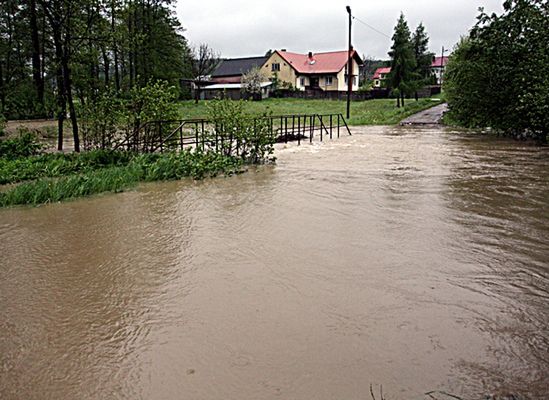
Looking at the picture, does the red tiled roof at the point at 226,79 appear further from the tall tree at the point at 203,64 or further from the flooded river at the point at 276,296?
the flooded river at the point at 276,296

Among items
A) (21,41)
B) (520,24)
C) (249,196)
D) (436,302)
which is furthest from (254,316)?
(21,41)

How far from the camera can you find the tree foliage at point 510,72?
18969 millimetres

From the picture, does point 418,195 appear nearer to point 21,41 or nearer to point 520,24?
point 520,24

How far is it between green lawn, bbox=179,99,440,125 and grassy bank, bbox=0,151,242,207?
1672cm

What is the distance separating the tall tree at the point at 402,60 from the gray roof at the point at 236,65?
25317mm

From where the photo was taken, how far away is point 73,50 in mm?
14047

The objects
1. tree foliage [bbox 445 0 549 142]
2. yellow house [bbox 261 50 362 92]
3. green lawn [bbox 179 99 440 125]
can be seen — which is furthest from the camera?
yellow house [bbox 261 50 362 92]

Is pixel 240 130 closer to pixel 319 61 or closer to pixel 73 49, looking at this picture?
pixel 73 49

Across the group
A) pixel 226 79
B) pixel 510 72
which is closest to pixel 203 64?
pixel 226 79

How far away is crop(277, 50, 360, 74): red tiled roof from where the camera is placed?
188ft

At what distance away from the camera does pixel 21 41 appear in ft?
96.3

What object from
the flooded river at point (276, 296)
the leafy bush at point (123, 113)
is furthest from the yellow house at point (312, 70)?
the flooded river at point (276, 296)

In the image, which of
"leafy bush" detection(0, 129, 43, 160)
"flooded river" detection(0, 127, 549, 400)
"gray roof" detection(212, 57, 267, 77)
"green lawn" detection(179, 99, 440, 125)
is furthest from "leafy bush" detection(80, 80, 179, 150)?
"gray roof" detection(212, 57, 267, 77)

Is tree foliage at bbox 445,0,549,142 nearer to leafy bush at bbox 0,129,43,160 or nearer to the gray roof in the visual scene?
leafy bush at bbox 0,129,43,160
